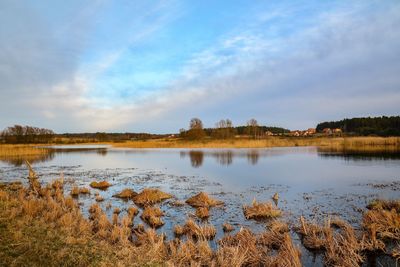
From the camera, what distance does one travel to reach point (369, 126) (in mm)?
97062

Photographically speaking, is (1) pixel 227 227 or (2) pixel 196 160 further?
(2) pixel 196 160

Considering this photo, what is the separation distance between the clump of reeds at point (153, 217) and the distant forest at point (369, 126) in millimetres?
72602

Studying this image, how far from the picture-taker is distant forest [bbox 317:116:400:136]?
7712 centimetres

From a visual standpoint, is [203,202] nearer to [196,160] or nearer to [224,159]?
[224,159]

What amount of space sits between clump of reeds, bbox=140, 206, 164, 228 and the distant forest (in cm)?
7260

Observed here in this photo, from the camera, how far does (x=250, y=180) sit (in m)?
21.1

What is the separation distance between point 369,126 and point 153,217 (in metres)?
100

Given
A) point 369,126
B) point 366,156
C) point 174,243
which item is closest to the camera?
point 174,243

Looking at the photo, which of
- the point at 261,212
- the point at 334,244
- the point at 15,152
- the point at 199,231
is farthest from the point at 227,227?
the point at 15,152

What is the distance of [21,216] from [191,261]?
22.2 ft

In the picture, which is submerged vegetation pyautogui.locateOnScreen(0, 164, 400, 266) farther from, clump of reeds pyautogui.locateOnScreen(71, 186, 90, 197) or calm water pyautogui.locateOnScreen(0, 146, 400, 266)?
clump of reeds pyautogui.locateOnScreen(71, 186, 90, 197)

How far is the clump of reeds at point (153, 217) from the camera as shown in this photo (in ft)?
36.4

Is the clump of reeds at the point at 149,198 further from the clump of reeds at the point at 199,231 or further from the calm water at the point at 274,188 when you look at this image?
the clump of reeds at the point at 199,231

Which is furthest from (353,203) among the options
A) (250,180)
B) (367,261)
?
(250,180)
